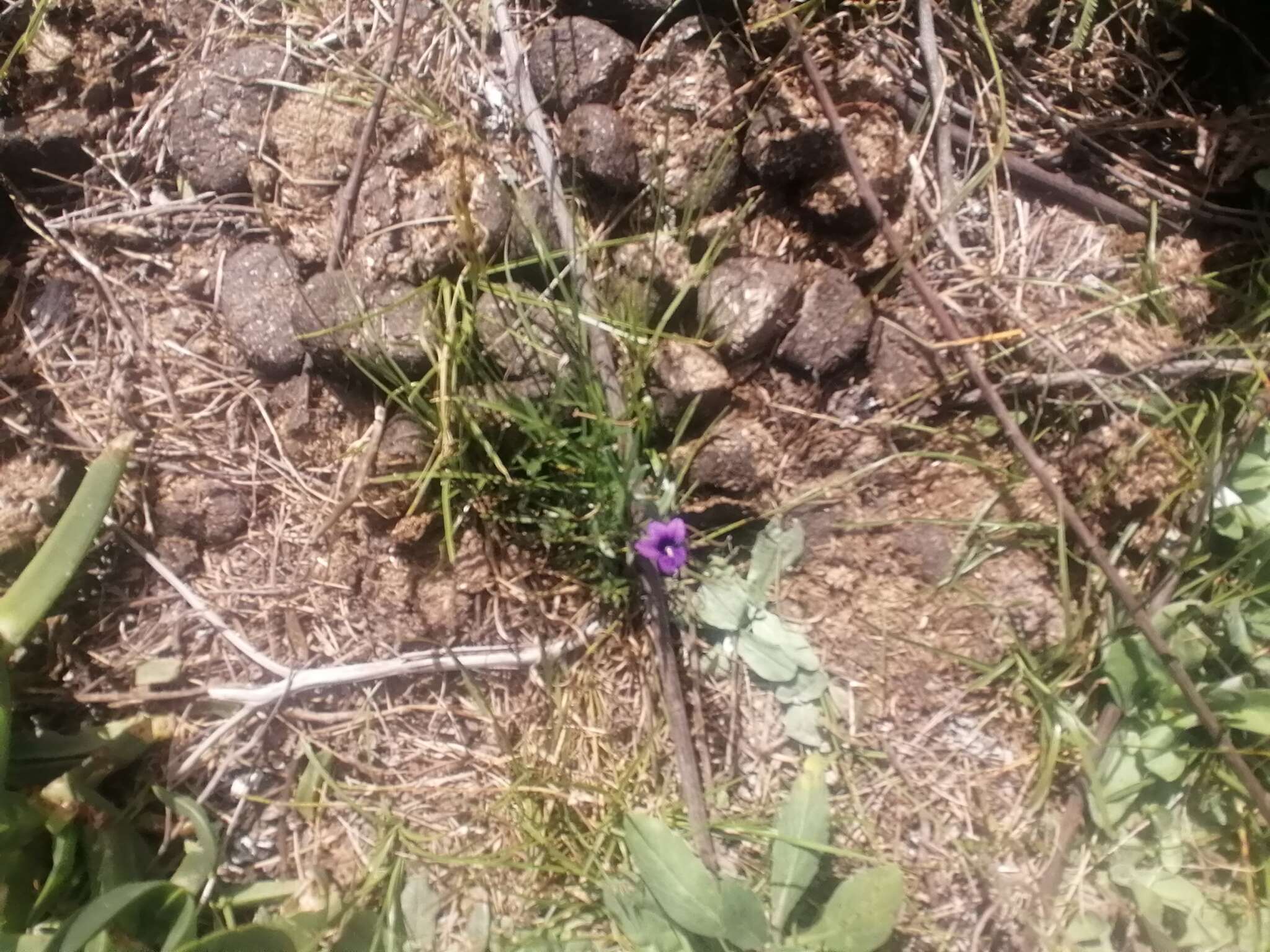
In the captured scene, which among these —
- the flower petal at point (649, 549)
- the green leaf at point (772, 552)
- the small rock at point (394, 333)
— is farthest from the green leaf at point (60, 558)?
the green leaf at point (772, 552)

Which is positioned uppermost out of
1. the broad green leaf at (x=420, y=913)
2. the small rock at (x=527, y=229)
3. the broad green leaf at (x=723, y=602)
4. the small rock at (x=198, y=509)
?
the small rock at (x=527, y=229)

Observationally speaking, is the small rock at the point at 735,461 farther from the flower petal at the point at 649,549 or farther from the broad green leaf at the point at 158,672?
the broad green leaf at the point at 158,672

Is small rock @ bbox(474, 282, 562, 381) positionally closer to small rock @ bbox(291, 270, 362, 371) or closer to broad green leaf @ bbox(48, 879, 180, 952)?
small rock @ bbox(291, 270, 362, 371)

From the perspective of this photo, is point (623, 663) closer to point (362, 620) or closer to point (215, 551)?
point (362, 620)

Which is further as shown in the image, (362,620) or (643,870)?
(362,620)

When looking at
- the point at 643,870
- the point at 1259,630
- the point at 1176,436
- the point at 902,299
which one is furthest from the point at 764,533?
the point at 1259,630

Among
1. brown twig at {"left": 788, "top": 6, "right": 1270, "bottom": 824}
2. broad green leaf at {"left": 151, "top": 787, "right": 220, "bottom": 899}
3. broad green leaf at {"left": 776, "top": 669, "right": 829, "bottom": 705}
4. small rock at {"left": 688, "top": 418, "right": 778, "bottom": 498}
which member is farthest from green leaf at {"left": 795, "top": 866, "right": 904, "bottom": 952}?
broad green leaf at {"left": 151, "top": 787, "right": 220, "bottom": 899}

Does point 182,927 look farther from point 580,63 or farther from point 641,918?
point 580,63
